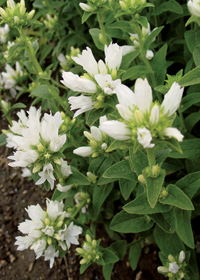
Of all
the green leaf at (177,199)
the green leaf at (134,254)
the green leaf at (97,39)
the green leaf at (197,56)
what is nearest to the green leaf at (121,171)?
the green leaf at (177,199)

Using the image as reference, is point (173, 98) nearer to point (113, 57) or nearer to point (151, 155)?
point (151, 155)

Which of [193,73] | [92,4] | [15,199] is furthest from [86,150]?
[15,199]

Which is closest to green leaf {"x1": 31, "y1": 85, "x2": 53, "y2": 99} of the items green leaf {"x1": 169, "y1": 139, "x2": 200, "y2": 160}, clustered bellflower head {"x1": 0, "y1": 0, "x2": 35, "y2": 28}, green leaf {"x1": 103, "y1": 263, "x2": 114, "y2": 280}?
clustered bellflower head {"x1": 0, "y1": 0, "x2": 35, "y2": 28}

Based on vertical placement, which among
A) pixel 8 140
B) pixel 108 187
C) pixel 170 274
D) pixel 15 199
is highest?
pixel 8 140

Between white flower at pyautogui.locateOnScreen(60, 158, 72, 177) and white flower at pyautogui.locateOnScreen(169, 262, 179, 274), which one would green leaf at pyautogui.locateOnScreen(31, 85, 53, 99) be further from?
white flower at pyautogui.locateOnScreen(169, 262, 179, 274)

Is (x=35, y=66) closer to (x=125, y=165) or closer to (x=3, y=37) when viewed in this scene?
(x=125, y=165)
